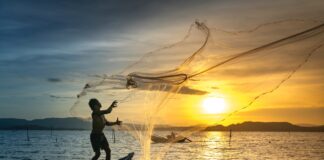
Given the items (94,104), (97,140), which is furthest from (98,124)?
(94,104)

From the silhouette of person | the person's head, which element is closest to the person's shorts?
the silhouette of person

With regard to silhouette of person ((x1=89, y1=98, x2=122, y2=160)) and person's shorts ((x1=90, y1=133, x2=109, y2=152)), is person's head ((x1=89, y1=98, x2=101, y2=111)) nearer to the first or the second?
silhouette of person ((x1=89, y1=98, x2=122, y2=160))

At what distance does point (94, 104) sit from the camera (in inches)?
659

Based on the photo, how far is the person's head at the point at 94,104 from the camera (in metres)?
16.7

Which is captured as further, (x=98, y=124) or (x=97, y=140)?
(x=97, y=140)

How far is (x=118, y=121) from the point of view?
1689 cm

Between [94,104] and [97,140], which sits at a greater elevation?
[94,104]

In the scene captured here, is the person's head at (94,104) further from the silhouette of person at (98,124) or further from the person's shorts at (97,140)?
the person's shorts at (97,140)

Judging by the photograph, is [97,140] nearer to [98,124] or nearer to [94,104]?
[98,124]

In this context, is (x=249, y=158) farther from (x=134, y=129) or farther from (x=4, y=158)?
→ (x=134, y=129)

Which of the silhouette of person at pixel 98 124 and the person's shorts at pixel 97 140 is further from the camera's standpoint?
the person's shorts at pixel 97 140

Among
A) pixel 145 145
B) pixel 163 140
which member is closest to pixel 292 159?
pixel 163 140

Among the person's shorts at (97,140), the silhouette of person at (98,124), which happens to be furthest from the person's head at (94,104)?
the person's shorts at (97,140)

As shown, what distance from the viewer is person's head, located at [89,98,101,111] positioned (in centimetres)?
1672
